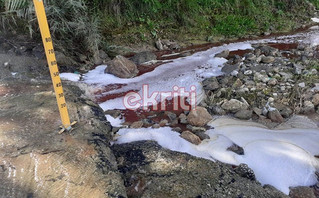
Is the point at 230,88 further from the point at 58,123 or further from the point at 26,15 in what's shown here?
the point at 26,15

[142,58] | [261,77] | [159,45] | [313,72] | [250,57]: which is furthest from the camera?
[159,45]

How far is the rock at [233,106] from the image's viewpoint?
395 centimetres

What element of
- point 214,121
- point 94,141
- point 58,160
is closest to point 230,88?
point 214,121

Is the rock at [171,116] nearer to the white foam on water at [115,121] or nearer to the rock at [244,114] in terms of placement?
the white foam on water at [115,121]

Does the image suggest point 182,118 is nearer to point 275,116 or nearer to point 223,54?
point 275,116

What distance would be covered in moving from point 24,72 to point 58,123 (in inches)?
121

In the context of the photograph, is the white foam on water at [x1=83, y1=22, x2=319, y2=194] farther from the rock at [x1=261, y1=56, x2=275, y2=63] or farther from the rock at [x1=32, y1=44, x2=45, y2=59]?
the rock at [x1=32, y1=44, x2=45, y2=59]

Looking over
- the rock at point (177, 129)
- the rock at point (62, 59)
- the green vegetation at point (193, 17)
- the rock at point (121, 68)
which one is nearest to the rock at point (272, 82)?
the rock at point (177, 129)

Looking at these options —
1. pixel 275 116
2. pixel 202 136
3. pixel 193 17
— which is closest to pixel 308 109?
pixel 275 116

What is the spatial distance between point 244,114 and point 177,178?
1968mm

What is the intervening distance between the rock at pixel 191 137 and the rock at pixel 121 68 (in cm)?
237

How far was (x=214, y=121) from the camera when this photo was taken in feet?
12.4

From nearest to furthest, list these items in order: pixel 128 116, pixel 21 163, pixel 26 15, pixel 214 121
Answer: pixel 21 163, pixel 214 121, pixel 128 116, pixel 26 15

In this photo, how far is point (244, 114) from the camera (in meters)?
3.81
